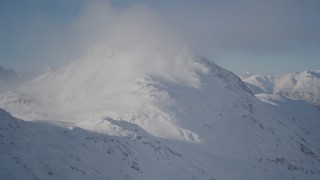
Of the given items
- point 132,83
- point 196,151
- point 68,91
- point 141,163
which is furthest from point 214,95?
point 68,91

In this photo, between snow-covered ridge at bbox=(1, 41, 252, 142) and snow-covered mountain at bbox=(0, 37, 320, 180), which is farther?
snow-covered ridge at bbox=(1, 41, 252, 142)

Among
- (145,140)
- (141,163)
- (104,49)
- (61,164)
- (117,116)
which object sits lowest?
(61,164)

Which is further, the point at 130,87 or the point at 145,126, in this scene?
the point at 130,87

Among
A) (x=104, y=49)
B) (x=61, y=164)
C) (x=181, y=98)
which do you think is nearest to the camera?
(x=61, y=164)

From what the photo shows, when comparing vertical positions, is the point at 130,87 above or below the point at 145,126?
above

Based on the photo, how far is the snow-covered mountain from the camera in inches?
1817

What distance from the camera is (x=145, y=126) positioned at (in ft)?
250

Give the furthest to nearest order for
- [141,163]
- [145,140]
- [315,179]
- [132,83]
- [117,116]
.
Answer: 1. [132,83]
2. [117,116]
3. [315,179]
4. [145,140]
5. [141,163]

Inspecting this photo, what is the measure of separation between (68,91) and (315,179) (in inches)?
3508

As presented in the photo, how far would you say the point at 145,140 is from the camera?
6475 cm

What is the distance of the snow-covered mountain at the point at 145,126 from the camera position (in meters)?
46.2

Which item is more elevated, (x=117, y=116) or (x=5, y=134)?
(x=117, y=116)

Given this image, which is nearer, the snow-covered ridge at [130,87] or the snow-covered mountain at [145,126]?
the snow-covered mountain at [145,126]

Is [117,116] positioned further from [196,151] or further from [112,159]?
[112,159]
